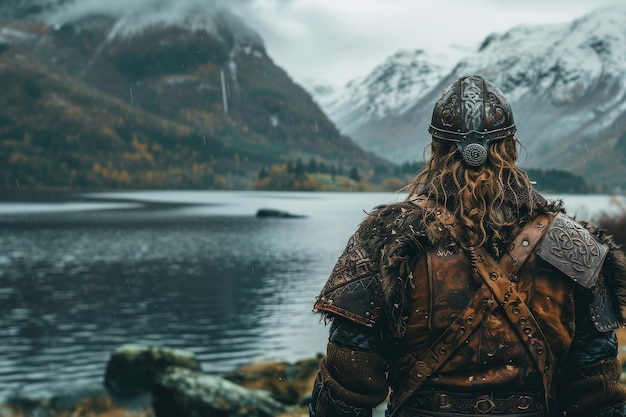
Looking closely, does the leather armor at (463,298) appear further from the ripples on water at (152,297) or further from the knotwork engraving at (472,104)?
the ripples on water at (152,297)

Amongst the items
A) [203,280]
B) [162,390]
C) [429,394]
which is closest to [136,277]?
[203,280]

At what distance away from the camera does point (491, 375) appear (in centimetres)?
301

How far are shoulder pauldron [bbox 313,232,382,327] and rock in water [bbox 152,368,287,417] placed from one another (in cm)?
1232

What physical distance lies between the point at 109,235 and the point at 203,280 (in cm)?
3584

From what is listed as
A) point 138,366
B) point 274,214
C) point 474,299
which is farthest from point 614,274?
point 274,214

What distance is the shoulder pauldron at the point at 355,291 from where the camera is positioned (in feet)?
9.73

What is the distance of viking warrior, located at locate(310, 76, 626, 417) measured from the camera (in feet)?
9.82

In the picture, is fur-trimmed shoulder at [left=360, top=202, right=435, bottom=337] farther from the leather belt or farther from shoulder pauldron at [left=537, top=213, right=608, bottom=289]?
shoulder pauldron at [left=537, top=213, right=608, bottom=289]

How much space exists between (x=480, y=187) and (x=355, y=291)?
69 centimetres

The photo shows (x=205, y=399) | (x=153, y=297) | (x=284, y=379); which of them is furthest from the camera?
(x=153, y=297)

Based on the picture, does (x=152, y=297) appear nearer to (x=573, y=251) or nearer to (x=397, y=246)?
(x=397, y=246)

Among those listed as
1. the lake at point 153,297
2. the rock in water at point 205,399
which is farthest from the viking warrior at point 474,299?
the rock in water at point 205,399

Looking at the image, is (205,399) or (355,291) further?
(205,399)

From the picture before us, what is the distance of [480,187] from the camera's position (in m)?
3.11
